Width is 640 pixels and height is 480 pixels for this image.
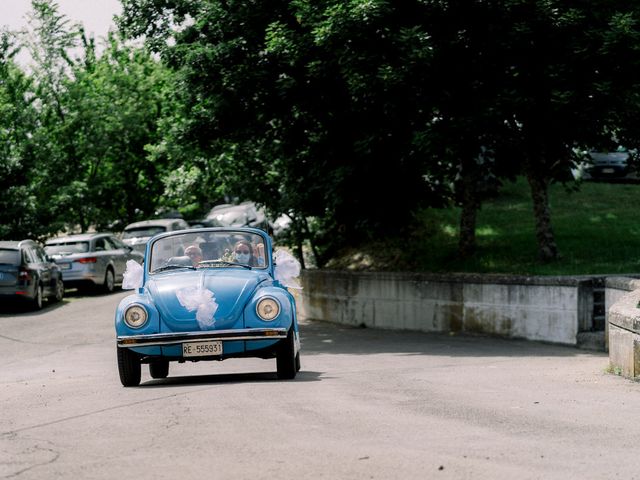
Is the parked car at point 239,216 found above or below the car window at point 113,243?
above

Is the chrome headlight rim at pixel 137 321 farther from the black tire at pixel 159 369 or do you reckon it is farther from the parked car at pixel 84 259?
the parked car at pixel 84 259

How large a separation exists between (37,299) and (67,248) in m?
4.71

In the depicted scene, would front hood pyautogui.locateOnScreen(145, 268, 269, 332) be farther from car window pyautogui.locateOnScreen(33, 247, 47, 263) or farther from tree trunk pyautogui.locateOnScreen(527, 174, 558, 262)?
car window pyautogui.locateOnScreen(33, 247, 47, 263)

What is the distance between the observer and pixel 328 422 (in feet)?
27.5

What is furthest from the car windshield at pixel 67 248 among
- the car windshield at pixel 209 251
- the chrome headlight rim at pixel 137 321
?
the chrome headlight rim at pixel 137 321

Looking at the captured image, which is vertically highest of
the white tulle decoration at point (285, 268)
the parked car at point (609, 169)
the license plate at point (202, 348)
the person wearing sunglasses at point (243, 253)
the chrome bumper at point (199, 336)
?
the parked car at point (609, 169)

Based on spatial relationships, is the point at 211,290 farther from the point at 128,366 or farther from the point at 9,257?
the point at 9,257

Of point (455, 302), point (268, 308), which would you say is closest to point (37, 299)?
point (455, 302)

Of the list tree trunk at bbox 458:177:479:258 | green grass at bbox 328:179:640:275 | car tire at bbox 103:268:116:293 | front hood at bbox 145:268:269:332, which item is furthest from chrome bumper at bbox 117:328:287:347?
car tire at bbox 103:268:116:293

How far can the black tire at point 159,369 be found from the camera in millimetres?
13268

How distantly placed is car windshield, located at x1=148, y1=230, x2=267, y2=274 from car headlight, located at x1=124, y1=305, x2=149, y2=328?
3.71 ft

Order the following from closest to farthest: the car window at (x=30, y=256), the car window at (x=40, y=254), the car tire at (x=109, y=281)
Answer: the car window at (x=30, y=256) → the car window at (x=40, y=254) → the car tire at (x=109, y=281)

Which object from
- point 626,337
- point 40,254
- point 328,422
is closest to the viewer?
point 328,422

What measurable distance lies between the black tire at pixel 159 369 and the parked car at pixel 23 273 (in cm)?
1423
